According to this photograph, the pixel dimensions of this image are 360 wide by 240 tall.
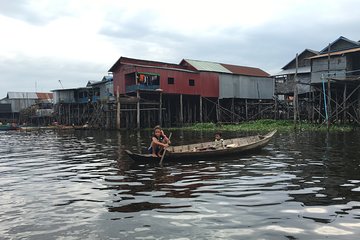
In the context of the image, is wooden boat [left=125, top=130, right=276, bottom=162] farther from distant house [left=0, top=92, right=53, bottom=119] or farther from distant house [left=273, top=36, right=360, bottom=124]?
distant house [left=0, top=92, right=53, bottom=119]

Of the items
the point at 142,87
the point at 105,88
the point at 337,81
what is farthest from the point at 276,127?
the point at 105,88

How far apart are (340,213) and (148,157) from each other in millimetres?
7087

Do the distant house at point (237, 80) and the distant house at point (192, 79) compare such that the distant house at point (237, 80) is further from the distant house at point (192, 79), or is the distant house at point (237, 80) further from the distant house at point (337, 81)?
the distant house at point (337, 81)

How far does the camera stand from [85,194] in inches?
325

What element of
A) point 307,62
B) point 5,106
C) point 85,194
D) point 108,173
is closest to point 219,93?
point 307,62

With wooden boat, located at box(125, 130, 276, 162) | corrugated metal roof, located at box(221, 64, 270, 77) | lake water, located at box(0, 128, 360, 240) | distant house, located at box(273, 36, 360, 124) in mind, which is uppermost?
corrugated metal roof, located at box(221, 64, 270, 77)

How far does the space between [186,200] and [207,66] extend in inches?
1438

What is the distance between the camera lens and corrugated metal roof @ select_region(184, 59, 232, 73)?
137 feet

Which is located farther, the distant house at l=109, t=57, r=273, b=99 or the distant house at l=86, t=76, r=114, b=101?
the distant house at l=86, t=76, r=114, b=101

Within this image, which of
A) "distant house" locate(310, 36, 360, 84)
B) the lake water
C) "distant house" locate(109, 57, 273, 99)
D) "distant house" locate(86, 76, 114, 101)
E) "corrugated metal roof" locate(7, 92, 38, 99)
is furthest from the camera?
"corrugated metal roof" locate(7, 92, 38, 99)

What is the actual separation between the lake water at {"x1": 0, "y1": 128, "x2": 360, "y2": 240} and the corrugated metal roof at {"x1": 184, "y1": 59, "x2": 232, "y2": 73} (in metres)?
29.8

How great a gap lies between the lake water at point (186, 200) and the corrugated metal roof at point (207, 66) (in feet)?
97.7

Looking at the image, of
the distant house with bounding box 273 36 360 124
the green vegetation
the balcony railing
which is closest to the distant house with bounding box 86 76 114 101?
the balcony railing

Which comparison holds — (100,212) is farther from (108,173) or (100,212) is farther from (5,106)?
(5,106)
